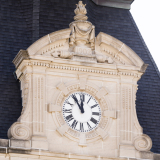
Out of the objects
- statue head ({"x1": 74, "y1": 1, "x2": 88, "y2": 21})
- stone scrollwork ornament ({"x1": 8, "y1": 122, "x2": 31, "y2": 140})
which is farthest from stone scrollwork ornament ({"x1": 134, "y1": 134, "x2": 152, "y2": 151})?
statue head ({"x1": 74, "y1": 1, "x2": 88, "y2": 21})

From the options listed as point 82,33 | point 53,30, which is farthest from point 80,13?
point 53,30

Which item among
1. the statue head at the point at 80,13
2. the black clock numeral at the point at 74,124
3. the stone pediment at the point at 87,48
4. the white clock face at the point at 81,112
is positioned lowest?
the black clock numeral at the point at 74,124

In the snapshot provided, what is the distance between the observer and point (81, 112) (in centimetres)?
3238

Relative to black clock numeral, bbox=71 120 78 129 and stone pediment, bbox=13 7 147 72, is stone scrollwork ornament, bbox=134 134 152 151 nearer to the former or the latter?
black clock numeral, bbox=71 120 78 129

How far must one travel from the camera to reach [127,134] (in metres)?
32.8

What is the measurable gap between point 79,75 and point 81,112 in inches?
46.5

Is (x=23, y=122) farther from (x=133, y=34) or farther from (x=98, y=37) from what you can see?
(x=133, y=34)

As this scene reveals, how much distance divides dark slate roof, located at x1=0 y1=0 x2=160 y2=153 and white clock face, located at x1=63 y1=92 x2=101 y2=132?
58.5 inches

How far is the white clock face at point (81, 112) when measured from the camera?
32.3 metres

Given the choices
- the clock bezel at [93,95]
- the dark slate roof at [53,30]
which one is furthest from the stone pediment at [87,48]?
the dark slate roof at [53,30]

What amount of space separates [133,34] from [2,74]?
505cm

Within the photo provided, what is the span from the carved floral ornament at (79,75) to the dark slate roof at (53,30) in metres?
0.56

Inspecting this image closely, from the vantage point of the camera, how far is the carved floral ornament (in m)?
32.1

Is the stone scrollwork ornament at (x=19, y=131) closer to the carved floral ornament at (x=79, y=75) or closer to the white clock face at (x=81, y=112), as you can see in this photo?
the carved floral ornament at (x=79, y=75)
